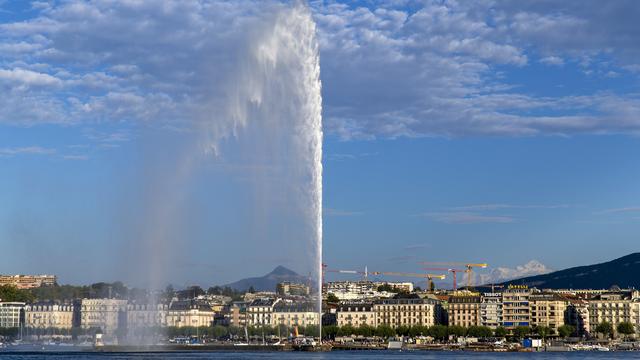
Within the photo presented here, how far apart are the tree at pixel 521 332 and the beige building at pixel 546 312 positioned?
675 centimetres

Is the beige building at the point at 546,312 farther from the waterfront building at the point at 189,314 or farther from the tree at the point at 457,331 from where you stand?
the waterfront building at the point at 189,314

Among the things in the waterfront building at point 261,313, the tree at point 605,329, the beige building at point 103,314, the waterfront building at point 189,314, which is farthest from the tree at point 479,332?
the beige building at point 103,314

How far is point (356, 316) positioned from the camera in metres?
135

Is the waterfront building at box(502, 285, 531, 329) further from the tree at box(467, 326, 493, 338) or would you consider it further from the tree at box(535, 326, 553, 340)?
the tree at box(467, 326, 493, 338)

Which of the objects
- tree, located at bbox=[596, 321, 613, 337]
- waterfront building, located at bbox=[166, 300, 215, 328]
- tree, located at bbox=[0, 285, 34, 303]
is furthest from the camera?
tree, located at bbox=[0, 285, 34, 303]

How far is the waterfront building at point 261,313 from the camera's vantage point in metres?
139

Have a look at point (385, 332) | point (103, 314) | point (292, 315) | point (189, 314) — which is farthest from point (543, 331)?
point (103, 314)

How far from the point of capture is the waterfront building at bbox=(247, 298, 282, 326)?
139000 mm

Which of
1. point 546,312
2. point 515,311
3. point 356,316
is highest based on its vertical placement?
point 515,311

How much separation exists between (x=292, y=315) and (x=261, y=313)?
24.1ft

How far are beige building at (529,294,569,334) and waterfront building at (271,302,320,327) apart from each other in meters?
28.2

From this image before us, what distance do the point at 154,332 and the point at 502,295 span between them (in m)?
56.2

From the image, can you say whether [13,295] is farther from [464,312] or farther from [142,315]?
[142,315]

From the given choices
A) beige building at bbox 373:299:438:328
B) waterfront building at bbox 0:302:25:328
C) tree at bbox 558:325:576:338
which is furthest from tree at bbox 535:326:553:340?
waterfront building at bbox 0:302:25:328
